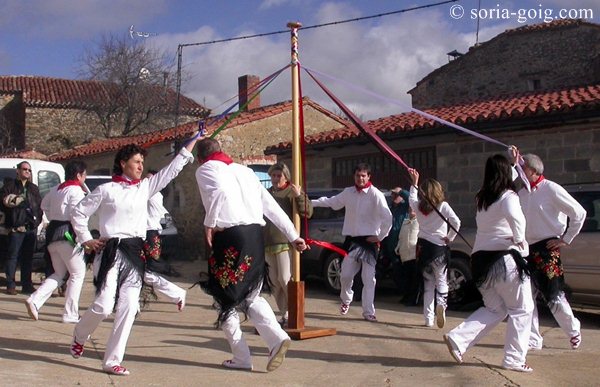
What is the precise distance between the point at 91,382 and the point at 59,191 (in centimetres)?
374

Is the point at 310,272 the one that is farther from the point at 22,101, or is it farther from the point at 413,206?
the point at 22,101

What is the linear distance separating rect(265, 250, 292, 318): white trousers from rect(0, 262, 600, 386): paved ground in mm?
484

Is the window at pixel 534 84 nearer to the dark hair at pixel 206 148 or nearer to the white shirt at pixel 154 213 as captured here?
the white shirt at pixel 154 213

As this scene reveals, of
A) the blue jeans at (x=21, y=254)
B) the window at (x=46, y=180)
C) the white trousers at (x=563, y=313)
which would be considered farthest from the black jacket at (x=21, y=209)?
the white trousers at (x=563, y=313)

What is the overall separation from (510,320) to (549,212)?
1.18m

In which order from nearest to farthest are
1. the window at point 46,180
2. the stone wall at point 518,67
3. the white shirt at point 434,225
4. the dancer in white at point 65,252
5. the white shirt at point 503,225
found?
1. the white shirt at point 503,225
2. the dancer in white at point 65,252
3. the white shirt at point 434,225
4. the window at point 46,180
5. the stone wall at point 518,67

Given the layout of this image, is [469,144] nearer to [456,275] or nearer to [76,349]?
[456,275]

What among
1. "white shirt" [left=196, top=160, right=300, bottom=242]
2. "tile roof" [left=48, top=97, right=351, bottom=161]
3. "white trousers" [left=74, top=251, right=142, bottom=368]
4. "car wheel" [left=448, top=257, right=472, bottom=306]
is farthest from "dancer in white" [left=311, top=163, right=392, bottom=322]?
"tile roof" [left=48, top=97, right=351, bottom=161]

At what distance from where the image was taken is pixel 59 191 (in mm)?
8781

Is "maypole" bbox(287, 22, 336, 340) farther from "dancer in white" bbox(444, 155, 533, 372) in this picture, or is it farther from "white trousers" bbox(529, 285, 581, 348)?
"white trousers" bbox(529, 285, 581, 348)

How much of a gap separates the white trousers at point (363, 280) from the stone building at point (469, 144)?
5145 mm

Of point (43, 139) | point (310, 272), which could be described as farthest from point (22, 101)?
point (310, 272)

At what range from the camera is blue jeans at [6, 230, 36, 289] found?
10609 mm

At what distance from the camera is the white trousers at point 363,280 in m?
8.55
